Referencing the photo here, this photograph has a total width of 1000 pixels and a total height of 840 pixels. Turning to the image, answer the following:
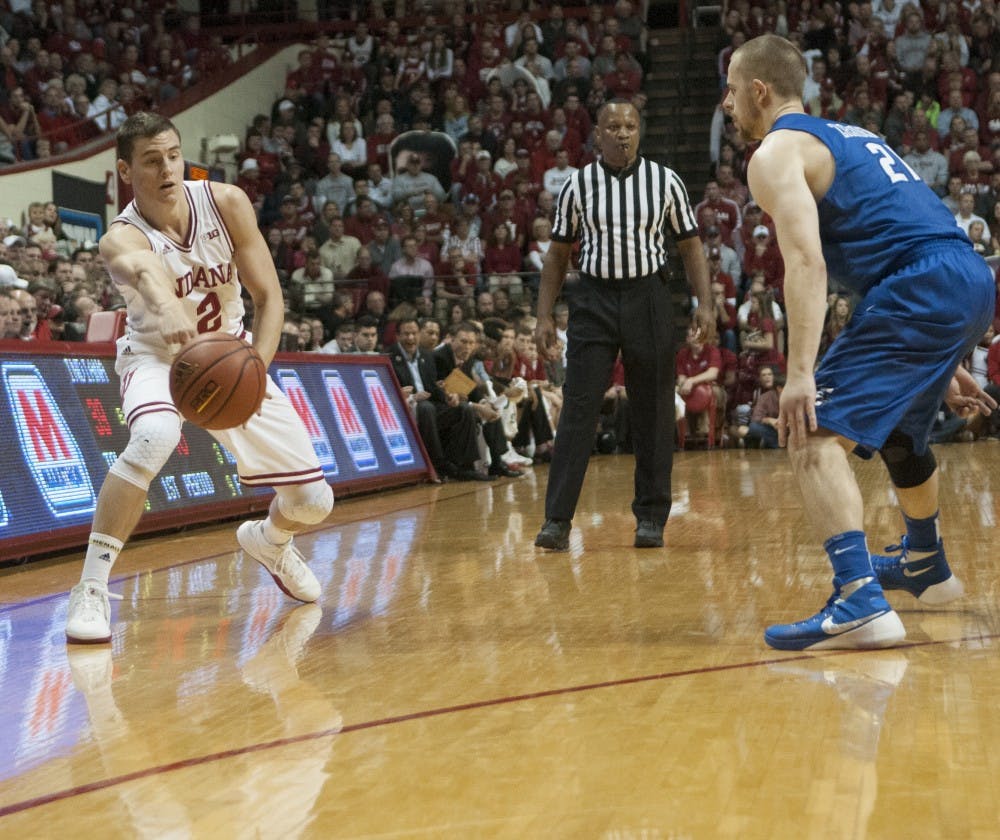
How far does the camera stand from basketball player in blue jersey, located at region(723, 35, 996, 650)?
3611 mm

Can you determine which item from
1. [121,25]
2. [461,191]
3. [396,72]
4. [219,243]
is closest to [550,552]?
[219,243]

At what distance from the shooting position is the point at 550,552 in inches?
233

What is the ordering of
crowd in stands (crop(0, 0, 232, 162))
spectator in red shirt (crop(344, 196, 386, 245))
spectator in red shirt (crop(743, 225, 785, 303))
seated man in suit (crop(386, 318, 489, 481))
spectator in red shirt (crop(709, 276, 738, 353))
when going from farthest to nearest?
spectator in red shirt (crop(344, 196, 386, 245)) < crowd in stands (crop(0, 0, 232, 162)) < spectator in red shirt (crop(743, 225, 785, 303)) < spectator in red shirt (crop(709, 276, 738, 353)) < seated man in suit (crop(386, 318, 489, 481))

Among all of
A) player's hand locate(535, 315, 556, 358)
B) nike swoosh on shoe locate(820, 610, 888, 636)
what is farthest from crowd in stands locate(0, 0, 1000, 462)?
nike swoosh on shoe locate(820, 610, 888, 636)

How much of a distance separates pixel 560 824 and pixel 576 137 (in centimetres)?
1499

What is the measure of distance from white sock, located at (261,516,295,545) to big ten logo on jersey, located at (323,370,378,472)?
4704mm

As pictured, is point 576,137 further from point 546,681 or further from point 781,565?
point 546,681

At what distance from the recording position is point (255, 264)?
4.66 m

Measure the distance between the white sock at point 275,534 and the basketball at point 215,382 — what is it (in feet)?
2.15

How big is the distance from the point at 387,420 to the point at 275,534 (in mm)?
5663

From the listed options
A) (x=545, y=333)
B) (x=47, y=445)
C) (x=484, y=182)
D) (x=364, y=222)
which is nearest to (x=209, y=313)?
(x=545, y=333)

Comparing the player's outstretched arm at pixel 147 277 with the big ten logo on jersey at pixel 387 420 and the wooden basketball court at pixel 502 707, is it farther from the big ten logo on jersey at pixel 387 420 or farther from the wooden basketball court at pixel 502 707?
the big ten logo on jersey at pixel 387 420

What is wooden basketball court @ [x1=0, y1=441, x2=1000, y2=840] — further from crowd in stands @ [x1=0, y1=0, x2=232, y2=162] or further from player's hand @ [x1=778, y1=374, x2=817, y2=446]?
crowd in stands @ [x1=0, y1=0, x2=232, y2=162]

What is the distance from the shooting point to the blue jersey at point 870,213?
12.4ft
